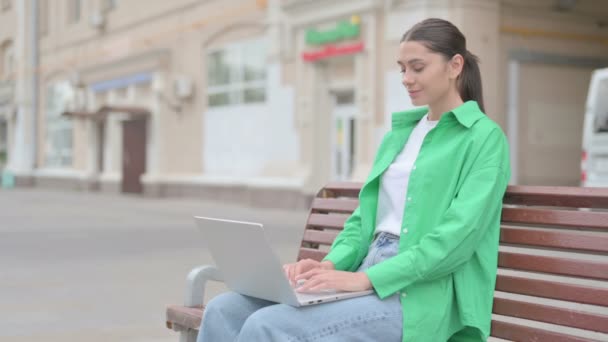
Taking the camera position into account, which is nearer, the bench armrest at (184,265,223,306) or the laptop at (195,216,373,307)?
the laptop at (195,216,373,307)

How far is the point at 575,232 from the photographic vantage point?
289 cm

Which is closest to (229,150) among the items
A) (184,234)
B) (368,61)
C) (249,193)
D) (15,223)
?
(249,193)

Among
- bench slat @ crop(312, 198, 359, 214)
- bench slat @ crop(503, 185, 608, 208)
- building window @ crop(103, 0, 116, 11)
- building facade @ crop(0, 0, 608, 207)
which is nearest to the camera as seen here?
bench slat @ crop(503, 185, 608, 208)

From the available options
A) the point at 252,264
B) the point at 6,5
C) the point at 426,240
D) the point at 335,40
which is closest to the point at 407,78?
the point at 426,240

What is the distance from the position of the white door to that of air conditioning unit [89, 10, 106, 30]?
41.7 ft

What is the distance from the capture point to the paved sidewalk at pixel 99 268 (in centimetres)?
556

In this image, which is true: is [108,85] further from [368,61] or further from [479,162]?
[479,162]

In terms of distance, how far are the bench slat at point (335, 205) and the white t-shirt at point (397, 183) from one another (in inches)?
22.4

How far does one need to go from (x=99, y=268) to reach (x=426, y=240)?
6.22m

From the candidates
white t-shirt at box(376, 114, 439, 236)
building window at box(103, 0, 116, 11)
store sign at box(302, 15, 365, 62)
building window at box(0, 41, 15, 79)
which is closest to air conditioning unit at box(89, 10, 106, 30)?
building window at box(103, 0, 116, 11)

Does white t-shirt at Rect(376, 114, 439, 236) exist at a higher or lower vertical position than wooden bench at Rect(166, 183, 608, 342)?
higher

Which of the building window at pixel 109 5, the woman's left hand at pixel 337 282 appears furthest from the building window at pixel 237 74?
the woman's left hand at pixel 337 282

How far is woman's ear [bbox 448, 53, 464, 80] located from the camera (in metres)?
3.02

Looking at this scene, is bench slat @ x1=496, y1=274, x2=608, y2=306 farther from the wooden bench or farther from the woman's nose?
the woman's nose
